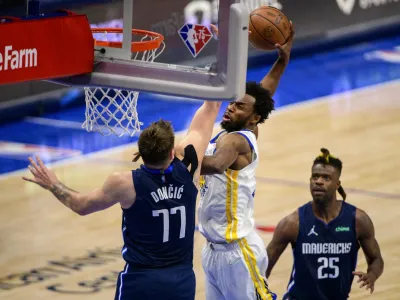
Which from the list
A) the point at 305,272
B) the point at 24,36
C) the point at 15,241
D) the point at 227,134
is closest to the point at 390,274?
the point at 305,272

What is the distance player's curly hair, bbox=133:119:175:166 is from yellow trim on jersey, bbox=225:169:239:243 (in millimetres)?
1186

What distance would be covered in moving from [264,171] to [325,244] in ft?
14.1

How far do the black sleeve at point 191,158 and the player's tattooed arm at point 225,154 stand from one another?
34 centimetres

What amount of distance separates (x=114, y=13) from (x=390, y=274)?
16.9 ft

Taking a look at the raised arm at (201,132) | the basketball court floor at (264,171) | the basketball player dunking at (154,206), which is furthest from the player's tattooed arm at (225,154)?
the basketball court floor at (264,171)

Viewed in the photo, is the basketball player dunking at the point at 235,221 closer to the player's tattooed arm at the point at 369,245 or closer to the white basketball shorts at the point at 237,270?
the white basketball shorts at the point at 237,270

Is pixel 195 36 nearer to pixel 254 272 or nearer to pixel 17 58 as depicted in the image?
pixel 17 58

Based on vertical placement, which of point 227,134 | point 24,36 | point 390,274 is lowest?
point 390,274

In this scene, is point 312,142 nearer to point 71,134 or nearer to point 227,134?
point 71,134

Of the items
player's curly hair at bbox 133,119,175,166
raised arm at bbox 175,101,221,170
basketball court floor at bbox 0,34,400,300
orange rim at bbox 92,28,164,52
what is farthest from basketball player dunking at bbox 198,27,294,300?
basketball court floor at bbox 0,34,400,300

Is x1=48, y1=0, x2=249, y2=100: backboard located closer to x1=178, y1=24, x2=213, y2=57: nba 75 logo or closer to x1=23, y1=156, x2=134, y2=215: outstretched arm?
x1=178, y1=24, x2=213, y2=57: nba 75 logo

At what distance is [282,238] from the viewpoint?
7.18m

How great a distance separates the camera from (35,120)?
13.6m

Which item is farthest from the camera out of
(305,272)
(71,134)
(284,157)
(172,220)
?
(71,134)
